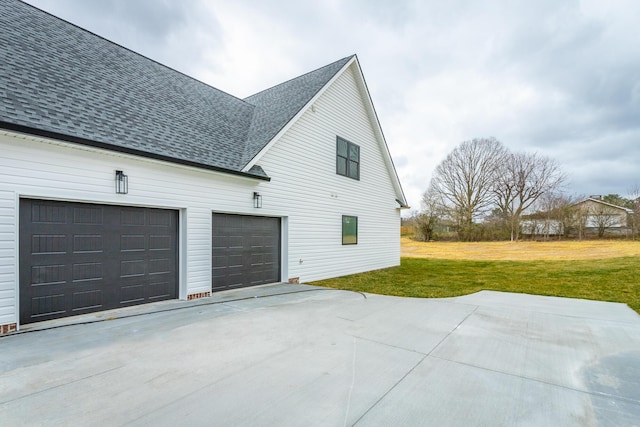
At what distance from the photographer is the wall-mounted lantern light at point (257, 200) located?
26.9 ft

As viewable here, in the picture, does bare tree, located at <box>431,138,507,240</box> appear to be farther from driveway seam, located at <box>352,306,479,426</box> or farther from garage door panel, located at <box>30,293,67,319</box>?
garage door panel, located at <box>30,293,67,319</box>

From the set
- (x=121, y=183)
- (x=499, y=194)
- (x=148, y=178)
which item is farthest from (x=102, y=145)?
(x=499, y=194)

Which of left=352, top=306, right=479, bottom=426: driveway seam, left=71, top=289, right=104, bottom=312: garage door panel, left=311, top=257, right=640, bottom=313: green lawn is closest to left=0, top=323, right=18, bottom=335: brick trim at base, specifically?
left=71, top=289, right=104, bottom=312: garage door panel

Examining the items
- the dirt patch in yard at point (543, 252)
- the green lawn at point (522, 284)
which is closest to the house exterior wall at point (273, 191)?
the green lawn at point (522, 284)

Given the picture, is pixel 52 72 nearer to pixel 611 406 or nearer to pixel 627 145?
pixel 611 406

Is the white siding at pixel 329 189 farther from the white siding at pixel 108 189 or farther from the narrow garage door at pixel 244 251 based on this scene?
the white siding at pixel 108 189

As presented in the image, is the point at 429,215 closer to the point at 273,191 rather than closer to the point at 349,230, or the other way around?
the point at 349,230

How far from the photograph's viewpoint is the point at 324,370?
10.7ft

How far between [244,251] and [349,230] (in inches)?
182

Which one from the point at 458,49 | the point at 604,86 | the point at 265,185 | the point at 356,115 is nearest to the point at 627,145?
the point at 604,86

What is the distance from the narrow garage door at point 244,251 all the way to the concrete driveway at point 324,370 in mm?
1954

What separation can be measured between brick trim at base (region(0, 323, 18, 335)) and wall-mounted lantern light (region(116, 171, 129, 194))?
2.50 m

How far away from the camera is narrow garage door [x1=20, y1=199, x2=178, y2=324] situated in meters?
4.82

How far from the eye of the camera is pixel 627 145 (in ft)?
95.2
